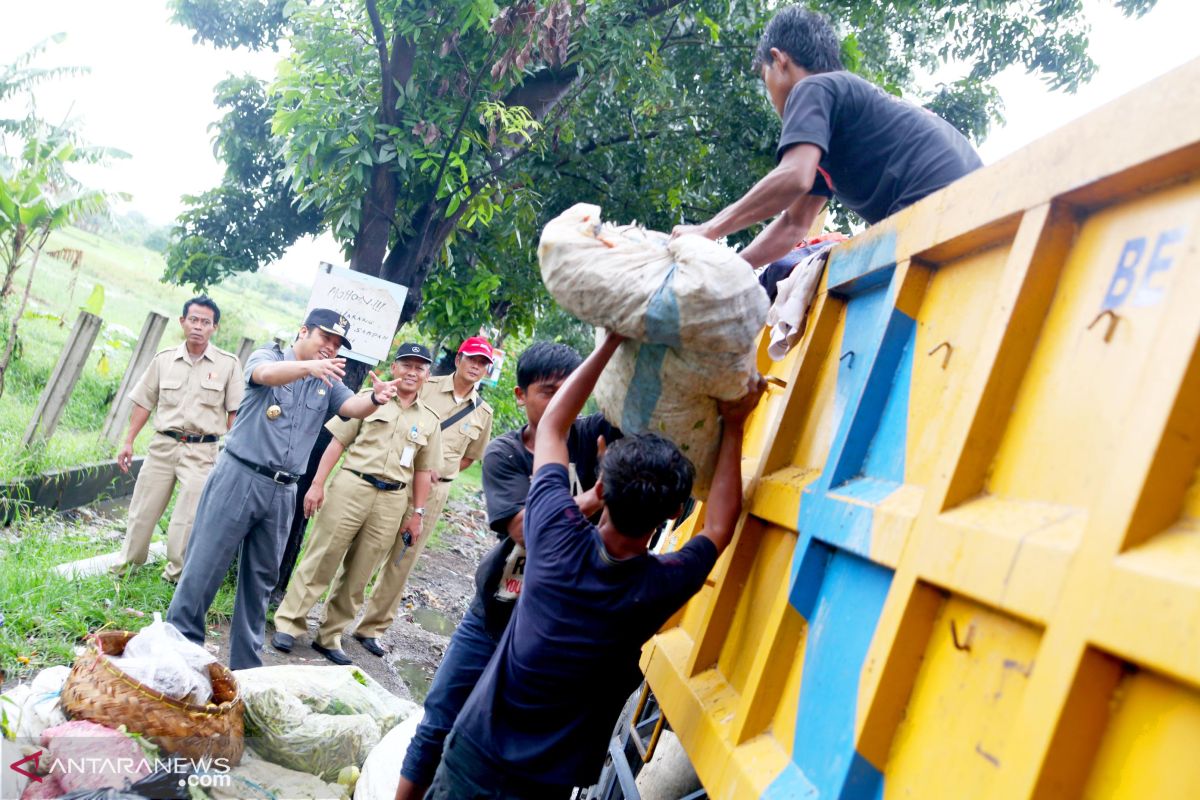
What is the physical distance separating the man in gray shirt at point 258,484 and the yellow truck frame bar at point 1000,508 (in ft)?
10.00

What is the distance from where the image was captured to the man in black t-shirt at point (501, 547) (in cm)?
270

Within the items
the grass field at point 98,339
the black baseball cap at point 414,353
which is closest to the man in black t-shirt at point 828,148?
the black baseball cap at point 414,353

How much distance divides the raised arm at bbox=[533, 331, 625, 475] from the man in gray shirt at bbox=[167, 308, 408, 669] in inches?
93.5

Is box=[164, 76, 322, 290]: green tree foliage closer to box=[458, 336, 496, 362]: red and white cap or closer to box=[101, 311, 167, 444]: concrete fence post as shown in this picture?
box=[101, 311, 167, 444]: concrete fence post

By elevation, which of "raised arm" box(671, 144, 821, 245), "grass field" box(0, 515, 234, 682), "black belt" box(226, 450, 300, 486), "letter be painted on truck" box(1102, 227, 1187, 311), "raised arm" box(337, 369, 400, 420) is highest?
"raised arm" box(671, 144, 821, 245)

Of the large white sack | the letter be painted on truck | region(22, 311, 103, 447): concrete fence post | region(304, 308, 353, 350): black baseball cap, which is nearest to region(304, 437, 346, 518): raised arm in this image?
region(304, 308, 353, 350): black baseball cap

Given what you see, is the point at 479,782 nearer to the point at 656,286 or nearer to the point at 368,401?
the point at 656,286

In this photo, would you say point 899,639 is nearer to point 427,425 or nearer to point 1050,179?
point 1050,179

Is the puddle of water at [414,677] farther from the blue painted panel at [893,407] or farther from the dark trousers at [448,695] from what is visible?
the blue painted panel at [893,407]

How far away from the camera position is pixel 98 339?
38.9 feet

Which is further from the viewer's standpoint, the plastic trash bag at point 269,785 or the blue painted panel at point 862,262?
the plastic trash bag at point 269,785

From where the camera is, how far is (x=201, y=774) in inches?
117

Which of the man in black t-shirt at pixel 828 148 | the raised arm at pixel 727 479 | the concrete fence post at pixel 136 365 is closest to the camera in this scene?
the raised arm at pixel 727 479

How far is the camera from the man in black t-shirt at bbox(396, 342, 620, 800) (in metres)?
2.70
